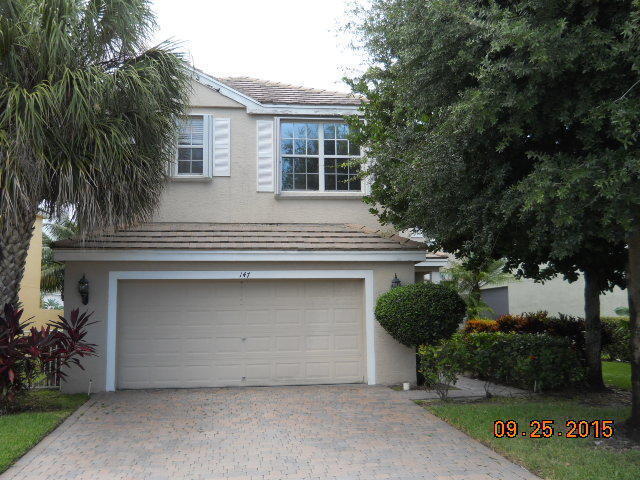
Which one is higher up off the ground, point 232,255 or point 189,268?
point 232,255

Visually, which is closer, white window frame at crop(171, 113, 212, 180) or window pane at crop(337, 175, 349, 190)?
white window frame at crop(171, 113, 212, 180)

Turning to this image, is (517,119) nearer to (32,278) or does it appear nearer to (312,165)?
(312,165)

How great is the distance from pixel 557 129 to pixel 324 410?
18.3 feet

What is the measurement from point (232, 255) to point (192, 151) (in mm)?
3351

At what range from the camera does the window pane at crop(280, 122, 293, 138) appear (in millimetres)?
14039

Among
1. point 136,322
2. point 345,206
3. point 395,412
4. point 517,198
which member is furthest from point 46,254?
point 517,198

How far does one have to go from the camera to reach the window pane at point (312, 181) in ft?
46.1

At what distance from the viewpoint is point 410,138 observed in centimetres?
970

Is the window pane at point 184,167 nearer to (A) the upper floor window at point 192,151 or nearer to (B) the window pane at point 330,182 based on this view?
→ (A) the upper floor window at point 192,151

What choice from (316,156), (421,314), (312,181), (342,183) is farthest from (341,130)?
(421,314)

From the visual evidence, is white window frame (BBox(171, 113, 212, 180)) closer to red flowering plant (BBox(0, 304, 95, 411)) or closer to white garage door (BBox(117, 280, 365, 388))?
white garage door (BBox(117, 280, 365, 388))

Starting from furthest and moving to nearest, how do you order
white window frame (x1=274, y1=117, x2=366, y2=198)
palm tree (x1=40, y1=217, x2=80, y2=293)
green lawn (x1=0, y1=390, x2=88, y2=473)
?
palm tree (x1=40, y1=217, x2=80, y2=293), white window frame (x1=274, y1=117, x2=366, y2=198), green lawn (x1=0, y1=390, x2=88, y2=473)

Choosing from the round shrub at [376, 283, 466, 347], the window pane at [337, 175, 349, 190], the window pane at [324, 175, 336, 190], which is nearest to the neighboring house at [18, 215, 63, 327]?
the window pane at [324, 175, 336, 190]
